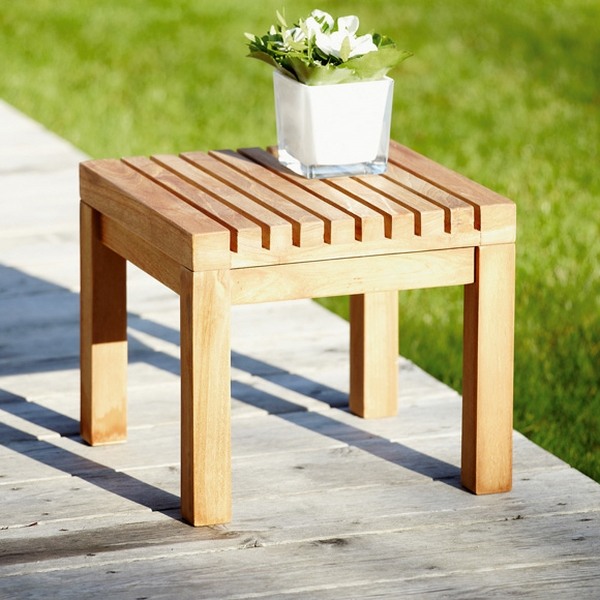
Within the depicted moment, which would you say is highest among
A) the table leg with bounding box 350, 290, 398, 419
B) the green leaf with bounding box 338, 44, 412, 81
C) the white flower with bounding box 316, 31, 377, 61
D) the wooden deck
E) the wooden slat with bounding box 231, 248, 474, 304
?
the white flower with bounding box 316, 31, 377, 61

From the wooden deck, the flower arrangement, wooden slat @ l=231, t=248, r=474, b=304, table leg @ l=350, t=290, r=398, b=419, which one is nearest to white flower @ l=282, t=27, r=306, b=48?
the flower arrangement

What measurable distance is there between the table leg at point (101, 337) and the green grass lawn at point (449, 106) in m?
0.83

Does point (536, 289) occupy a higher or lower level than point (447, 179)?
lower

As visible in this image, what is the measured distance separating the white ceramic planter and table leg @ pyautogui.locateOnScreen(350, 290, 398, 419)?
0.34 m

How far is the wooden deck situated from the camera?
2.26 meters

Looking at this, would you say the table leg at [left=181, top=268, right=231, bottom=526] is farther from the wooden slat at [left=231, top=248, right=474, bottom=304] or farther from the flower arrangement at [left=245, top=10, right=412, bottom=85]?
the flower arrangement at [left=245, top=10, right=412, bottom=85]

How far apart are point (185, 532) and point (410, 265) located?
561mm

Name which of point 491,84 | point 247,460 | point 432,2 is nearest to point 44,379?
point 247,460

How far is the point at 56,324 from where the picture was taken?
3.48m

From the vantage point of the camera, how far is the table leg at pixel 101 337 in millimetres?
2699

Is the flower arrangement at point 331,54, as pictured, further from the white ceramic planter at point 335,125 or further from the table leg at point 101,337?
the table leg at point 101,337

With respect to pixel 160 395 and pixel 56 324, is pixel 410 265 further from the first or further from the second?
pixel 56 324

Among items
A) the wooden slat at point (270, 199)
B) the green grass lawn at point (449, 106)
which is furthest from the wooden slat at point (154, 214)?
the green grass lawn at point (449, 106)

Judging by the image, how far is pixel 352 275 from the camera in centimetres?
239
